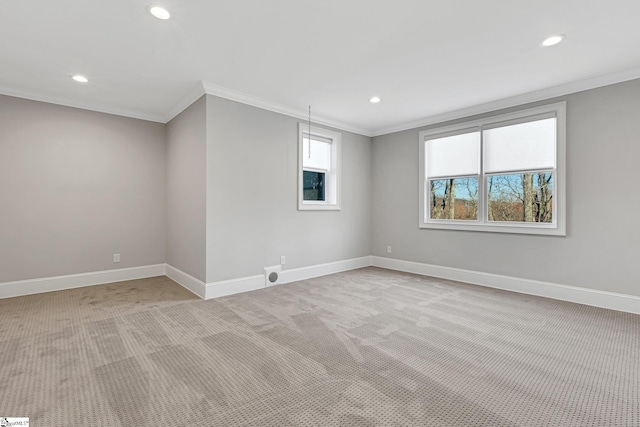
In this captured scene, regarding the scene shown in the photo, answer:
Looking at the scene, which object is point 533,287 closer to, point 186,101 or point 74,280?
point 186,101

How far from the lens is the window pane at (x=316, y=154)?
482 cm

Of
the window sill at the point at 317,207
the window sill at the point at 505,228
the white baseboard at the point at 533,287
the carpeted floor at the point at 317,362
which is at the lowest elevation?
the carpeted floor at the point at 317,362

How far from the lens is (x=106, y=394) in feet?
5.82

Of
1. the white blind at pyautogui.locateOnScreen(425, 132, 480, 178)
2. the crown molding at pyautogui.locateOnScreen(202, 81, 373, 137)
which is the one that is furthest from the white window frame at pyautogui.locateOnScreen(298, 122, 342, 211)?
the white blind at pyautogui.locateOnScreen(425, 132, 480, 178)

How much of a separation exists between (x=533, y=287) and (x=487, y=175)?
166 centimetres

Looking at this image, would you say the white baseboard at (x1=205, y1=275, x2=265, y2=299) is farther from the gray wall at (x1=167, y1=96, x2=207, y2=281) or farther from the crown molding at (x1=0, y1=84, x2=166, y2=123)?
the crown molding at (x1=0, y1=84, x2=166, y2=123)

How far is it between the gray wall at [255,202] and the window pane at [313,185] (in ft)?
0.95

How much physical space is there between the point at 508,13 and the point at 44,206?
18.7 ft

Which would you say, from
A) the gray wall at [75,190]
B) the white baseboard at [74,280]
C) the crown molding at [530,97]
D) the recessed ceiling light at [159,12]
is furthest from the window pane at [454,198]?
the white baseboard at [74,280]

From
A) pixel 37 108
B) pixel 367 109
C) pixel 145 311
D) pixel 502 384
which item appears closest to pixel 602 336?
pixel 502 384

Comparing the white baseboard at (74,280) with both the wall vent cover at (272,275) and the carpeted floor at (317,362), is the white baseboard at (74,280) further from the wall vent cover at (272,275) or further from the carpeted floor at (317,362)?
the wall vent cover at (272,275)

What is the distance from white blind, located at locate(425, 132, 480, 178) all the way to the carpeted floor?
2.10 meters

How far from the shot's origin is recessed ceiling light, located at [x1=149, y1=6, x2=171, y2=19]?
7.20 feet

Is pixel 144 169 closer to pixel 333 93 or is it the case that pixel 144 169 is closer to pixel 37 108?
A: pixel 37 108
